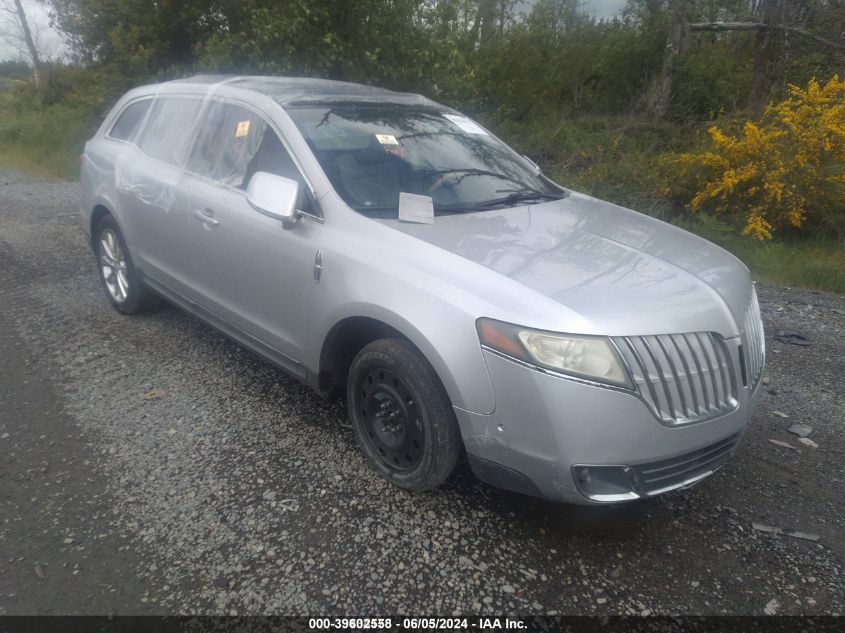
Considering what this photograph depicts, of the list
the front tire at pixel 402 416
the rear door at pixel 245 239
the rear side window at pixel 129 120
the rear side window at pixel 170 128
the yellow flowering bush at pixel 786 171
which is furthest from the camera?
the yellow flowering bush at pixel 786 171

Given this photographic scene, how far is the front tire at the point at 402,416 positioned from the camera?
2.61 metres

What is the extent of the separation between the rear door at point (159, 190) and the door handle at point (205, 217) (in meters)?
0.17

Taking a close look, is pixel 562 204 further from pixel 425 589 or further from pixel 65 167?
pixel 65 167

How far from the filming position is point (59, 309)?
5188 millimetres


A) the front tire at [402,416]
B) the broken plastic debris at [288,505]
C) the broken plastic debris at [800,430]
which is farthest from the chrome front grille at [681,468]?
the broken plastic debris at [288,505]

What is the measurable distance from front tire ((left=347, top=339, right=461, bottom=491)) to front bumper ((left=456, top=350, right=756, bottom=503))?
0.16 metres

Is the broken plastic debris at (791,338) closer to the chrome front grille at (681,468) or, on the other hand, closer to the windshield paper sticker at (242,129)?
the chrome front grille at (681,468)

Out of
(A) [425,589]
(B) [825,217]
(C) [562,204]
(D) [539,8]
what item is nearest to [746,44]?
(D) [539,8]

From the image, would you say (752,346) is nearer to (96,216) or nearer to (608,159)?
(96,216)

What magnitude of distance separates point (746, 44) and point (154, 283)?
12877 millimetres

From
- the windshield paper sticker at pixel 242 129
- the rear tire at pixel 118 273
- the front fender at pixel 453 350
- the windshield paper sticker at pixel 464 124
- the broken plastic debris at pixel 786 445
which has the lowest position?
the broken plastic debris at pixel 786 445

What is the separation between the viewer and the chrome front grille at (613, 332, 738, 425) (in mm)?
2295

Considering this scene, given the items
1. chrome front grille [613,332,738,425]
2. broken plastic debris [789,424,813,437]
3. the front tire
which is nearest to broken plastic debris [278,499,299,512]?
the front tire

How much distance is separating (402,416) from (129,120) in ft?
12.0
